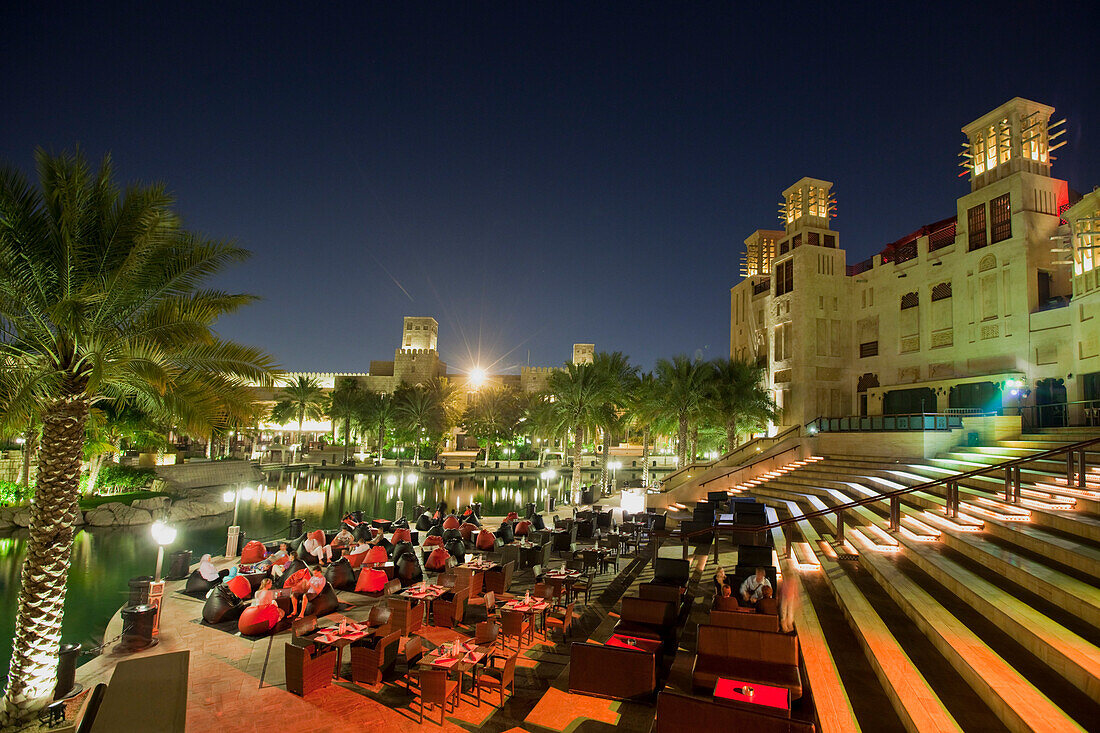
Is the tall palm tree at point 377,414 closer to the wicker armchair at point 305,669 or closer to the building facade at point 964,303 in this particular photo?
the building facade at point 964,303

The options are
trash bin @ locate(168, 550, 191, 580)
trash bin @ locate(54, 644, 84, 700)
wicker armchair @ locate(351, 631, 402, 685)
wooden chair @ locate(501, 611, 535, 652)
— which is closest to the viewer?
wicker armchair @ locate(351, 631, 402, 685)

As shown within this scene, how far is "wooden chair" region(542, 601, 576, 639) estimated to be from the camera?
30.0ft

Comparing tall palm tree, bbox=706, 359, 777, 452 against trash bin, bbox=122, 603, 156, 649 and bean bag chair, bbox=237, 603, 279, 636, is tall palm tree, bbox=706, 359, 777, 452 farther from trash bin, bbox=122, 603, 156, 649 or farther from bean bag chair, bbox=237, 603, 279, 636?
trash bin, bbox=122, 603, 156, 649

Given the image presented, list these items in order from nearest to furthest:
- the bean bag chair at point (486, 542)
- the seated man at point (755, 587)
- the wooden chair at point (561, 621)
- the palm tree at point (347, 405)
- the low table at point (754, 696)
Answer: the low table at point (754, 696) → the seated man at point (755, 587) → the wooden chair at point (561, 621) → the bean bag chair at point (486, 542) → the palm tree at point (347, 405)

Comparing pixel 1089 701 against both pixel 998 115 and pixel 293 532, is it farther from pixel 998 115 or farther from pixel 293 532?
pixel 998 115

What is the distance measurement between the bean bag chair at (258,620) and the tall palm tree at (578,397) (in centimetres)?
1880

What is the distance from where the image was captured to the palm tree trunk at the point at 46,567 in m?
7.28

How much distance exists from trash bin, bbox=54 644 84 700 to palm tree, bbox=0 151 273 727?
14.4 inches

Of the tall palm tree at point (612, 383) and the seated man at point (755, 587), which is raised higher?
the tall palm tree at point (612, 383)

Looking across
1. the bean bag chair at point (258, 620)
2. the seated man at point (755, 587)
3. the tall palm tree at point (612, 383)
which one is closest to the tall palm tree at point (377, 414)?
the tall palm tree at point (612, 383)

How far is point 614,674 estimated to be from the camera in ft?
20.2

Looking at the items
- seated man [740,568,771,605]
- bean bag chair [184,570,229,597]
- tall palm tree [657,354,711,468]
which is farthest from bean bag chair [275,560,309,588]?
tall palm tree [657,354,711,468]

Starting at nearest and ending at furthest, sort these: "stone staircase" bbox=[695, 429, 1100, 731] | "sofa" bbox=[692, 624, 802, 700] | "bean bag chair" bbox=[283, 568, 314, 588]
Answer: "stone staircase" bbox=[695, 429, 1100, 731]
"sofa" bbox=[692, 624, 802, 700]
"bean bag chair" bbox=[283, 568, 314, 588]

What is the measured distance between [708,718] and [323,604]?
8.21 meters
